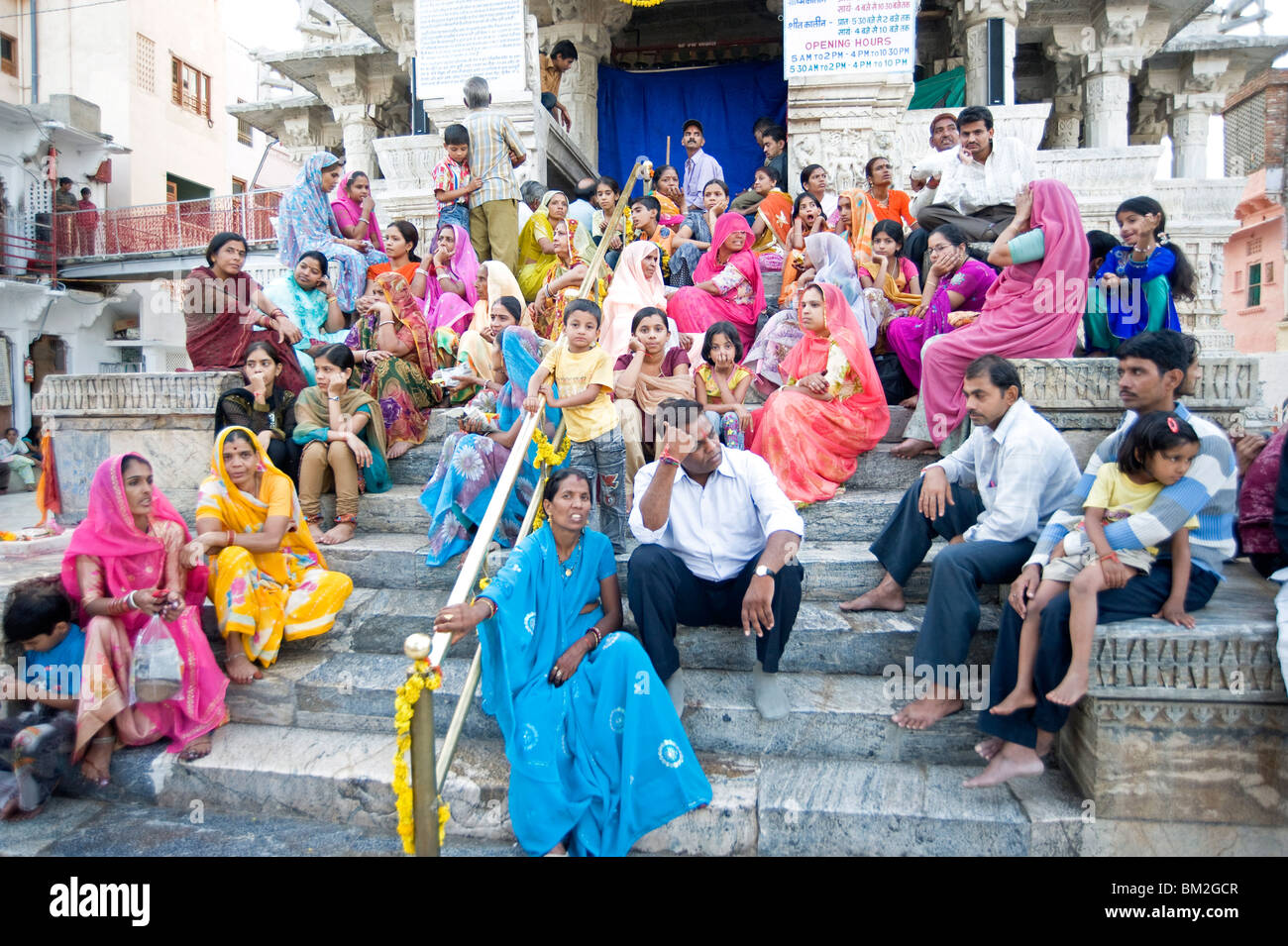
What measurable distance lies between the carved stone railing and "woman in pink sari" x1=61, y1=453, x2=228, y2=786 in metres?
1.15

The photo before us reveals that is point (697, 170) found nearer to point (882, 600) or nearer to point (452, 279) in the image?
point (452, 279)

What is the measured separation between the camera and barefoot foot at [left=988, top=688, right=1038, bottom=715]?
260 centimetres

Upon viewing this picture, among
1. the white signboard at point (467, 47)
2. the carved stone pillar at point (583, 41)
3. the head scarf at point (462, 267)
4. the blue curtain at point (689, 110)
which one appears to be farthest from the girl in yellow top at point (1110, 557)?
the blue curtain at point (689, 110)

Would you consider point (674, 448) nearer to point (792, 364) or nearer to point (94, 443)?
point (792, 364)

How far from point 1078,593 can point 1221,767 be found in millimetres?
710

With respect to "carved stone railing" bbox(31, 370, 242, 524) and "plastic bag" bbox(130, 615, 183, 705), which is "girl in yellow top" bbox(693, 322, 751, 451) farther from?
"plastic bag" bbox(130, 615, 183, 705)

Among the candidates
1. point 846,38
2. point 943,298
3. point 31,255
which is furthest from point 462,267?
point 31,255

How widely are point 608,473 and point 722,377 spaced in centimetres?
108

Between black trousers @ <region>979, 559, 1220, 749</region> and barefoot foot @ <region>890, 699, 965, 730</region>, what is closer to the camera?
black trousers @ <region>979, 559, 1220, 749</region>

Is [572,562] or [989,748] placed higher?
[572,562]

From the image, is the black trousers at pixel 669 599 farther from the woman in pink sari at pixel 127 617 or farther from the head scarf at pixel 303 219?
the head scarf at pixel 303 219

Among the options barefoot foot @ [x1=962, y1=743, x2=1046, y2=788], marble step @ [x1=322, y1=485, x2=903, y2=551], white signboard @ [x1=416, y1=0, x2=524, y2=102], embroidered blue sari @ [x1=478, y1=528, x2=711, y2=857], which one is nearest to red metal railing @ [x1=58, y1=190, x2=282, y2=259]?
white signboard @ [x1=416, y1=0, x2=524, y2=102]

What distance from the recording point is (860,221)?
248 inches

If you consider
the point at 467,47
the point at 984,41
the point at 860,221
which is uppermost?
the point at 984,41
